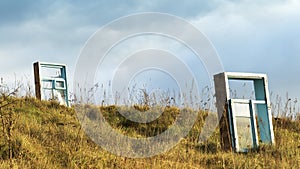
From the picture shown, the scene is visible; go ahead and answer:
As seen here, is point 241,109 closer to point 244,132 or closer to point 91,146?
point 244,132

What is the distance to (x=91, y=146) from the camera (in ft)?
26.9

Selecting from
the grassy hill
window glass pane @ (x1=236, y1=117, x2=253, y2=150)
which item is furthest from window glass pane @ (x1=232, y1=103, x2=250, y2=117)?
the grassy hill

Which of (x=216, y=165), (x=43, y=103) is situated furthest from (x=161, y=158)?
(x=43, y=103)

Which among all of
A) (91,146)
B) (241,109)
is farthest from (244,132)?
(91,146)

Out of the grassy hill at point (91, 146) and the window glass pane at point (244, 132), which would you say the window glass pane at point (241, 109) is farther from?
the grassy hill at point (91, 146)

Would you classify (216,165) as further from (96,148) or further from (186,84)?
(186,84)

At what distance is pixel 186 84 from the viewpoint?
11172mm

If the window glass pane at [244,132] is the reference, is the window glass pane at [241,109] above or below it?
above

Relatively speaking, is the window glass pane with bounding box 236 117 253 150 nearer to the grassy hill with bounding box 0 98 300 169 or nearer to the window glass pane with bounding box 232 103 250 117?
the window glass pane with bounding box 232 103 250 117

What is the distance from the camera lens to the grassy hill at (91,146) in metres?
6.95

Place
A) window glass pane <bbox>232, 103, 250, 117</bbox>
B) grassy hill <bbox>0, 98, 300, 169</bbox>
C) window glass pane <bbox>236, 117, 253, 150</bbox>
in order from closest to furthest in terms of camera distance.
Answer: grassy hill <bbox>0, 98, 300, 169</bbox> < window glass pane <bbox>236, 117, 253, 150</bbox> < window glass pane <bbox>232, 103, 250, 117</bbox>

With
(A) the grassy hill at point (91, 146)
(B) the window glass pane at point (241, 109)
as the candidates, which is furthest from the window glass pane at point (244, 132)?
(A) the grassy hill at point (91, 146)

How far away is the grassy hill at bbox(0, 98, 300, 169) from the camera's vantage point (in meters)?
6.95

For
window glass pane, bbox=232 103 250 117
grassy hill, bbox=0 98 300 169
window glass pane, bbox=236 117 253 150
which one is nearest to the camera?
grassy hill, bbox=0 98 300 169
